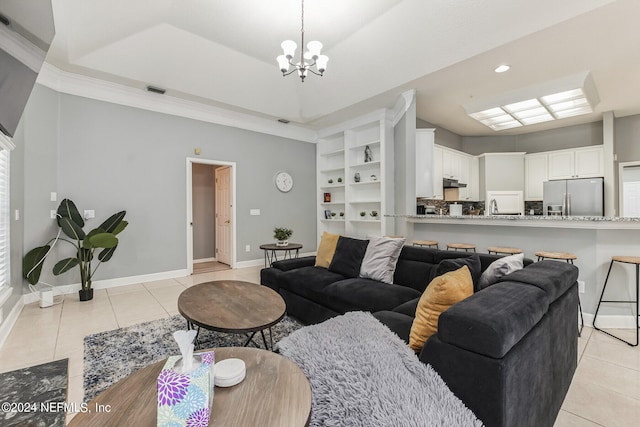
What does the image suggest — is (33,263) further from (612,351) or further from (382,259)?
(612,351)

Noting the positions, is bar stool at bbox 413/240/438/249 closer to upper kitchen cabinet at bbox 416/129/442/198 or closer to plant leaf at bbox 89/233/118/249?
upper kitchen cabinet at bbox 416/129/442/198

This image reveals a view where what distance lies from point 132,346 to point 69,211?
7.69 feet

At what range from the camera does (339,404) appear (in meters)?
1.13

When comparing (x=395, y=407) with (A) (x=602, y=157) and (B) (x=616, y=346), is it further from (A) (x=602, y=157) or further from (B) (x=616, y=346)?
(A) (x=602, y=157)

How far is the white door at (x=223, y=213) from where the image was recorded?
235 inches

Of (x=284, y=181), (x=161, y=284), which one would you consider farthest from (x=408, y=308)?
(x=284, y=181)

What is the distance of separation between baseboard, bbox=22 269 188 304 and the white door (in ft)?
4.00

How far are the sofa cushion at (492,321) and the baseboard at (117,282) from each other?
4736 millimetres

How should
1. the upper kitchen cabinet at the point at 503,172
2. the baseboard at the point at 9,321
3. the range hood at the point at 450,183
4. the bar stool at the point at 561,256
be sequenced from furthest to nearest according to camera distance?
the upper kitchen cabinet at the point at 503,172 → the range hood at the point at 450,183 → the bar stool at the point at 561,256 → the baseboard at the point at 9,321

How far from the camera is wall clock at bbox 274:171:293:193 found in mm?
6246

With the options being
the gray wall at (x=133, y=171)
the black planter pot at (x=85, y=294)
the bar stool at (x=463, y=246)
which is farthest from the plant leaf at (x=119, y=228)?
the bar stool at (x=463, y=246)

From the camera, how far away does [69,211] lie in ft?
12.1

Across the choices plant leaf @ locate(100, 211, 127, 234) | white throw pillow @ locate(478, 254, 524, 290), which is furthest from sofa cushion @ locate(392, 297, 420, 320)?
plant leaf @ locate(100, 211, 127, 234)

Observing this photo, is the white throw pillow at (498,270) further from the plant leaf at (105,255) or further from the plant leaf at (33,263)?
the plant leaf at (33,263)
